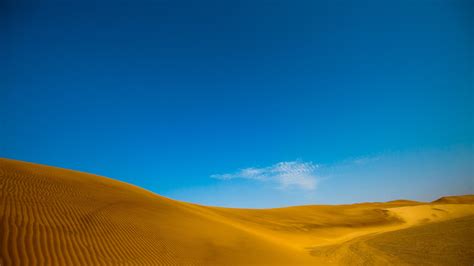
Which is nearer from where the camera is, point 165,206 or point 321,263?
point 321,263

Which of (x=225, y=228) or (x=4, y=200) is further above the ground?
(x=4, y=200)

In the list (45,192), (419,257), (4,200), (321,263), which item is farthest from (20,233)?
(419,257)

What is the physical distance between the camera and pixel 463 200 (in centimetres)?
5003

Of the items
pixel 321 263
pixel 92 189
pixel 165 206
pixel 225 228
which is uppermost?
pixel 92 189

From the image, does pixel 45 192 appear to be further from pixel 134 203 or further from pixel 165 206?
pixel 165 206

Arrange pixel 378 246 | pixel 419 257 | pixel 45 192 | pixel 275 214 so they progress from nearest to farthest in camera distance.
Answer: pixel 419 257 < pixel 45 192 < pixel 378 246 < pixel 275 214

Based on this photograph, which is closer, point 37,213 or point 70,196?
point 37,213

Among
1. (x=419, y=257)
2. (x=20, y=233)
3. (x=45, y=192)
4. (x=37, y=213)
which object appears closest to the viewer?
(x=20, y=233)

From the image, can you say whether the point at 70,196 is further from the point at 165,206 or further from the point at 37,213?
the point at 165,206

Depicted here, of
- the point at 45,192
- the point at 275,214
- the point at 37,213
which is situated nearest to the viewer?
the point at 37,213

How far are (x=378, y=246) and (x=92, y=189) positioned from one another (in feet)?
55.1

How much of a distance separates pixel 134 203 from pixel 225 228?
17.8 ft

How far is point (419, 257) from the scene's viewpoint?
11.3m

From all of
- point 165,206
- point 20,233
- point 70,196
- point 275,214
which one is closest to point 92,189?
point 70,196
